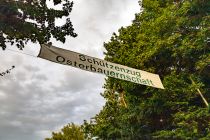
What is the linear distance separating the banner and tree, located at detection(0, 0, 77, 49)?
1.88 feet

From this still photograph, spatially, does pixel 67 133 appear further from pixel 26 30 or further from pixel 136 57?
pixel 26 30

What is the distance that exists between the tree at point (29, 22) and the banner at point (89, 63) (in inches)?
22.5

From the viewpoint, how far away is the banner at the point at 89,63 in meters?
14.4

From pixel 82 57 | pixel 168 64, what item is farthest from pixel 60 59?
pixel 168 64

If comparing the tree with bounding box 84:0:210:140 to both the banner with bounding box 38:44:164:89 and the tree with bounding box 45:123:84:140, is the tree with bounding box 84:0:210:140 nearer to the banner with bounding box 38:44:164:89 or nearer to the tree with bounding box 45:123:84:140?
the banner with bounding box 38:44:164:89

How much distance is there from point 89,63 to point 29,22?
11.0ft

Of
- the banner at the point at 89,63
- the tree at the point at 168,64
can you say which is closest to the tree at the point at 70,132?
the tree at the point at 168,64

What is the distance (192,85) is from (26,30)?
1455 cm

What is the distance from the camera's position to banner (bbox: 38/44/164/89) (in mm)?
14375

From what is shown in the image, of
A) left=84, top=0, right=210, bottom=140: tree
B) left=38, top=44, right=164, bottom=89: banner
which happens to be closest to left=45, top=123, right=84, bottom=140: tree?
left=84, top=0, right=210, bottom=140: tree

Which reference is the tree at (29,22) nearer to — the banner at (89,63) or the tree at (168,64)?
the banner at (89,63)

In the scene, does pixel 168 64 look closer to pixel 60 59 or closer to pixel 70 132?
pixel 60 59

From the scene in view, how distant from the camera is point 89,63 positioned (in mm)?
15312

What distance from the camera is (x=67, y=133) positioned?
56406 millimetres
